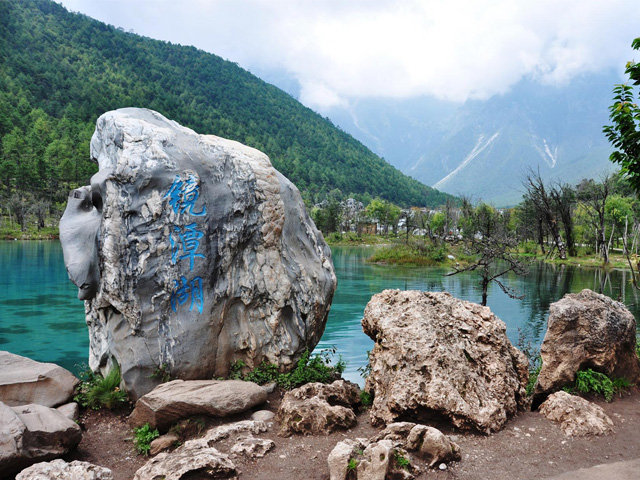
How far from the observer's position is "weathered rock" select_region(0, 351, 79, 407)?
6.04 metres

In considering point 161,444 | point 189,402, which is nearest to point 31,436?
point 161,444

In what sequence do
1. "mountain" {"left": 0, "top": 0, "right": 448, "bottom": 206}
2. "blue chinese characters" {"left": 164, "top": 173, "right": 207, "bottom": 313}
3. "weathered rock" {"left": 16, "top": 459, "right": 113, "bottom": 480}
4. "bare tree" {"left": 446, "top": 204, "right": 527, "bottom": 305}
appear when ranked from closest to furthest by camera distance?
"weathered rock" {"left": 16, "top": 459, "right": 113, "bottom": 480}
"blue chinese characters" {"left": 164, "top": 173, "right": 207, "bottom": 313}
"bare tree" {"left": 446, "top": 204, "right": 527, "bottom": 305}
"mountain" {"left": 0, "top": 0, "right": 448, "bottom": 206}

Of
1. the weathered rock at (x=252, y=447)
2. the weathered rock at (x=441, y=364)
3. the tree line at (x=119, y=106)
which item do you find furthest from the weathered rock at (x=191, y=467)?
the tree line at (x=119, y=106)

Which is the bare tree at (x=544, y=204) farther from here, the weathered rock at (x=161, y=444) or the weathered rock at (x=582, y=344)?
the weathered rock at (x=161, y=444)

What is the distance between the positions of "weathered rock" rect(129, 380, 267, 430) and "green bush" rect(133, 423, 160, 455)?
0.24 ft

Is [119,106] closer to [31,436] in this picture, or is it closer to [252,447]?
[31,436]

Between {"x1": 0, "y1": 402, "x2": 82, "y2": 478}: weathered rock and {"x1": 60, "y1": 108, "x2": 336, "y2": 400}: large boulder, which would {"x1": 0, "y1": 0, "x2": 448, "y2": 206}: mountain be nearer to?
{"x1": 60, "y1": 108, "x2": 336, "y2": 400}: large boulder

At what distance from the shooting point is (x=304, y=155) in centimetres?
12238

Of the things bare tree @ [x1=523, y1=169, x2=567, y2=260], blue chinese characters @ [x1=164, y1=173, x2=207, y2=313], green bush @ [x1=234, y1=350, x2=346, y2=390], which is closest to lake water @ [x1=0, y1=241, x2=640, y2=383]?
green bush @ [x1=234, y1=350, x2=346, y2=390]

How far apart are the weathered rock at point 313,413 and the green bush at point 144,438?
1432 mm

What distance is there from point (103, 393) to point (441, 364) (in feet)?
14.5

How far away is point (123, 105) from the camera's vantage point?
302 feet

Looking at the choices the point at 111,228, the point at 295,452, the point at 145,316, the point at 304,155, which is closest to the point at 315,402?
the point at 295,452

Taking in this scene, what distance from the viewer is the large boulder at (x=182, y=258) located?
651 cm
